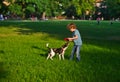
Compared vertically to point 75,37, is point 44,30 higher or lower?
lower

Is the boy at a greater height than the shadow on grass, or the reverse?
the boy

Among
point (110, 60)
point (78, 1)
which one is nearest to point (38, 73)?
point (110, 60)

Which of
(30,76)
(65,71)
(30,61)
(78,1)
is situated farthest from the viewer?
(78,1)

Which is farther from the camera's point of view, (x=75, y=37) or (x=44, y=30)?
(x=44, y=30)

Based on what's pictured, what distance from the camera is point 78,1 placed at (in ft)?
120

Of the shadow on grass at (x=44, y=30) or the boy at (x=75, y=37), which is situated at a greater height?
the boy at (x=75, y=37)

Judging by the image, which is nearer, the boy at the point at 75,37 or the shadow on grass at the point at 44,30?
the boy at the point at 75,37

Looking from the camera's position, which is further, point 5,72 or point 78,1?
point 78,1

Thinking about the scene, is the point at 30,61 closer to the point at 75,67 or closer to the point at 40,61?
the point at 40,61

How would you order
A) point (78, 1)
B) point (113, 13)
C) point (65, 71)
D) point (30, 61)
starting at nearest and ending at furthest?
point (65, 71), point (30, 61), point (78, 1), point (113, 13)

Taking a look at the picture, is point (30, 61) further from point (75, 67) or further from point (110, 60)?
point (110, 60)

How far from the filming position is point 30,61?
1392 centimetres

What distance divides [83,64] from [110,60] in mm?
1657

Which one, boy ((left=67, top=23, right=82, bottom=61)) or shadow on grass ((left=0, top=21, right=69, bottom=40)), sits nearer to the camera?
boy ((left=67, top=23, right=82, bottom=61))
